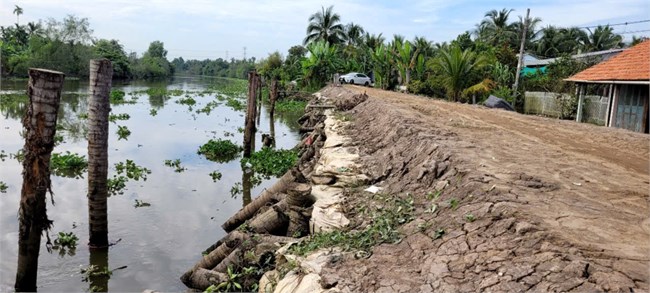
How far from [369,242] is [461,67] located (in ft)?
69.0

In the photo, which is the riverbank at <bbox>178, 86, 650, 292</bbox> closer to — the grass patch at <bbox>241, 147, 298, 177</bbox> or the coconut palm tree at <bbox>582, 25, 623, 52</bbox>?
the grass patch at <bbox>241, 147, 298, 177</bbox>

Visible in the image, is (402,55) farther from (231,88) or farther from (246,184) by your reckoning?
(231,88)

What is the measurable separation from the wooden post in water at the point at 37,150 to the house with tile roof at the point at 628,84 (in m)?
14.1

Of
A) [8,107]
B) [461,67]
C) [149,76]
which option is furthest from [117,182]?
[149,76]

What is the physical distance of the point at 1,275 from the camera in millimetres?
6695

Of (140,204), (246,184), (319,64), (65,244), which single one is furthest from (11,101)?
(65,244)

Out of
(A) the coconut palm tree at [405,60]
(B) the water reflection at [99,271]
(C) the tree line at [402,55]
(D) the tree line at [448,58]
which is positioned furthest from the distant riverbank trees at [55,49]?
(B) the water reflection at [99,271]

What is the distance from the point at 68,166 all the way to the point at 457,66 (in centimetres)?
1817

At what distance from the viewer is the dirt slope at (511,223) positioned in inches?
130

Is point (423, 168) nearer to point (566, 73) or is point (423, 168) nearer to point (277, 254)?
point (277, 254)

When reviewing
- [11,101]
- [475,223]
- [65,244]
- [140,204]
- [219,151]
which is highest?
[475,223]

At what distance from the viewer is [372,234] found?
15.8 feet

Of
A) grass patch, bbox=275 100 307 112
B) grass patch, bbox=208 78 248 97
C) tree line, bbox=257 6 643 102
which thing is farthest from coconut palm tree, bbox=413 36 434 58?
grass patch, bbox=208 78 248 97

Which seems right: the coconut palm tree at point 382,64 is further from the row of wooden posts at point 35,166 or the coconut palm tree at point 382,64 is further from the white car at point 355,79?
the row of wooden posts at point 35,166
